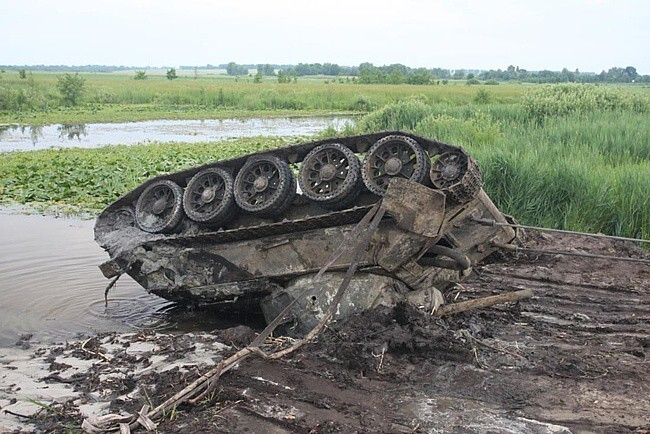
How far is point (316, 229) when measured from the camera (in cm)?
698

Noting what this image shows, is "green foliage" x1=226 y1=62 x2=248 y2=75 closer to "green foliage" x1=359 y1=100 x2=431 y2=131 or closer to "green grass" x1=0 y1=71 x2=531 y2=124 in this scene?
"green grass" x1=0 y1=71 x2=531 y2=124

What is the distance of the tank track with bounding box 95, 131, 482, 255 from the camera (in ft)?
21.7

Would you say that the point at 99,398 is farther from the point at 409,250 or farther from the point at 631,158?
the point at 631,158

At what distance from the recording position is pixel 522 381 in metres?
5.99

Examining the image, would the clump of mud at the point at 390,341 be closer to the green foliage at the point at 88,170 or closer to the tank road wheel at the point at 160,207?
the tank road wheel at the point at 160,207

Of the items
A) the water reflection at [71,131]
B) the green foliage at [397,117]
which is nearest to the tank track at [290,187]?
the green foliage at [397,117]

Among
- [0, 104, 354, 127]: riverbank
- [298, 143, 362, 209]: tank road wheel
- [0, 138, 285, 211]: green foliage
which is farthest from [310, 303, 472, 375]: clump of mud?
[0, 104, 354, 127]: riverbank

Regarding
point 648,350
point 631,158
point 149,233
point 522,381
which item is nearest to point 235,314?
point 149,233

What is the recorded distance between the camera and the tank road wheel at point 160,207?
312 inches

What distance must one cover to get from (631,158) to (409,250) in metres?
8.57

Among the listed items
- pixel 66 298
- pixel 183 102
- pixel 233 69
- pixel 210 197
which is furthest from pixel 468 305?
pixel 233 69

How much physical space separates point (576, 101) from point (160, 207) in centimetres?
1597

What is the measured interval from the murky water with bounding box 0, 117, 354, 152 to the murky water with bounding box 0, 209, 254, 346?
40.3ft

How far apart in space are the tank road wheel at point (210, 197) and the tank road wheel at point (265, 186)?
0.15 metres
